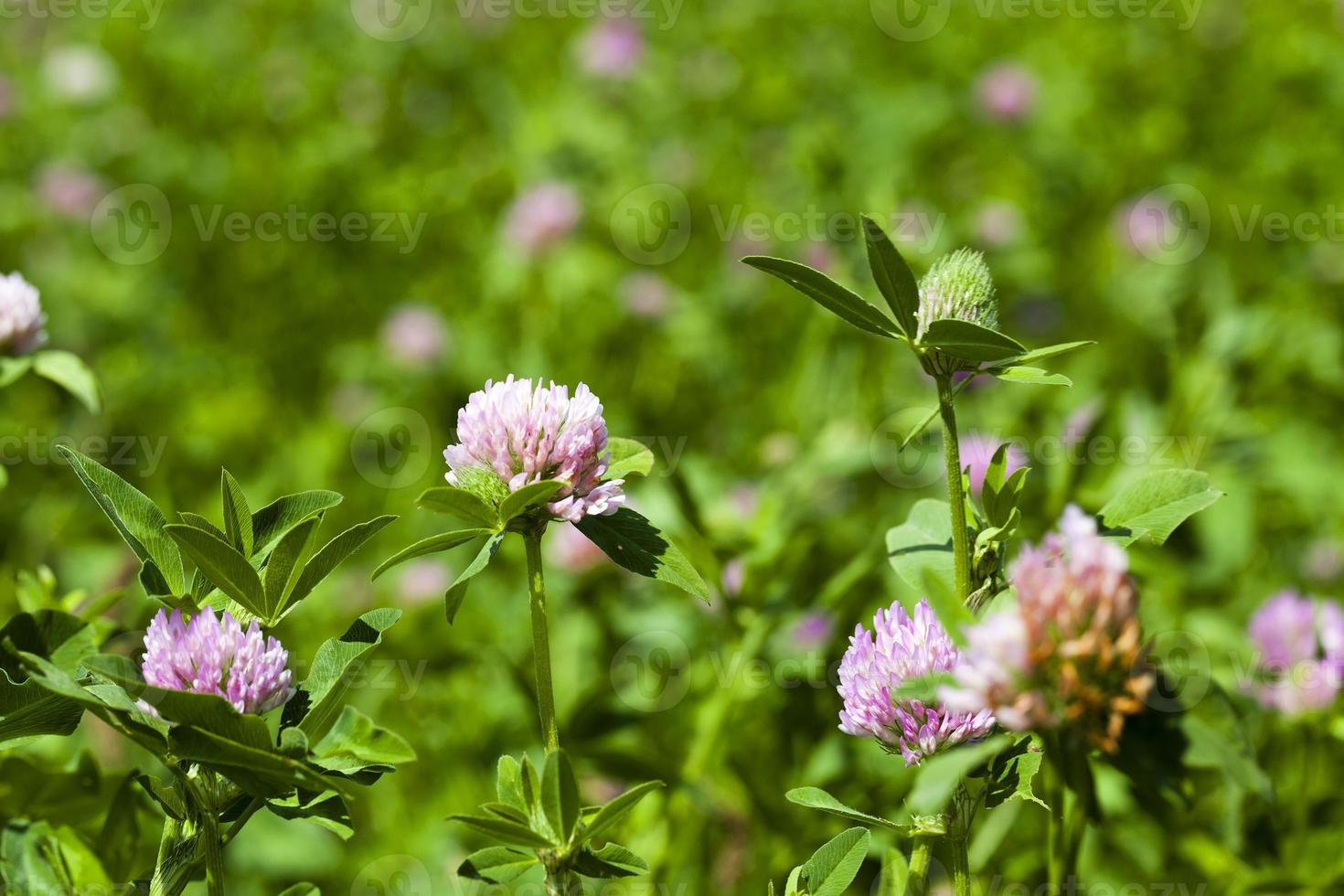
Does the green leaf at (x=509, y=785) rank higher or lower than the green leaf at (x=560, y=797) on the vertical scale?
lower

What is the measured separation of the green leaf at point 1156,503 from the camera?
83 centimetres

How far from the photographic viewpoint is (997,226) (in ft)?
9.52

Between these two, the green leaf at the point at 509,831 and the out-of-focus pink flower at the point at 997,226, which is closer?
the green leaf at the point at 509,831

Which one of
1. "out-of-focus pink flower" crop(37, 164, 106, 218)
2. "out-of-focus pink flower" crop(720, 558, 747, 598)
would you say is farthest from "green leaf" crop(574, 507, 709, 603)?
"out-of-focus pink flower" crop(37, 164, 106, 218)

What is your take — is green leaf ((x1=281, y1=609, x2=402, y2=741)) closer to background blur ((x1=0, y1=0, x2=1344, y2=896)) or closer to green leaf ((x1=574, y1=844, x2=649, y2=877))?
green leaf ((x1=574, y1=844, x2=649, y2=877))

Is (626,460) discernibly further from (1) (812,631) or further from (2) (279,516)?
(1) (812,631)

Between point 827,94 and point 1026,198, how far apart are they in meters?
0.92

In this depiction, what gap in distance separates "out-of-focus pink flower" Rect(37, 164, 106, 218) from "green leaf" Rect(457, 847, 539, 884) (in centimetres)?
299

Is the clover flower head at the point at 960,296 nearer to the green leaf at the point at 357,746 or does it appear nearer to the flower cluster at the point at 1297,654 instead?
the green leaf at the point at 357,746

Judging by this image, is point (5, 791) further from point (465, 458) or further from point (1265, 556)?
point (1265, 556)

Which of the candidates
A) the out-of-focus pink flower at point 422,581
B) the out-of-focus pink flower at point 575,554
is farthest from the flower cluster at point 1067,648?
the out-of-focus pink flower at point 422,581

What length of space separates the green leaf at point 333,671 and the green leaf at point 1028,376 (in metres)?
0.43

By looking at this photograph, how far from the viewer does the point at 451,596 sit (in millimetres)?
804

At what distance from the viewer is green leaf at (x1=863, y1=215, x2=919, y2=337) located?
789 millimetres
